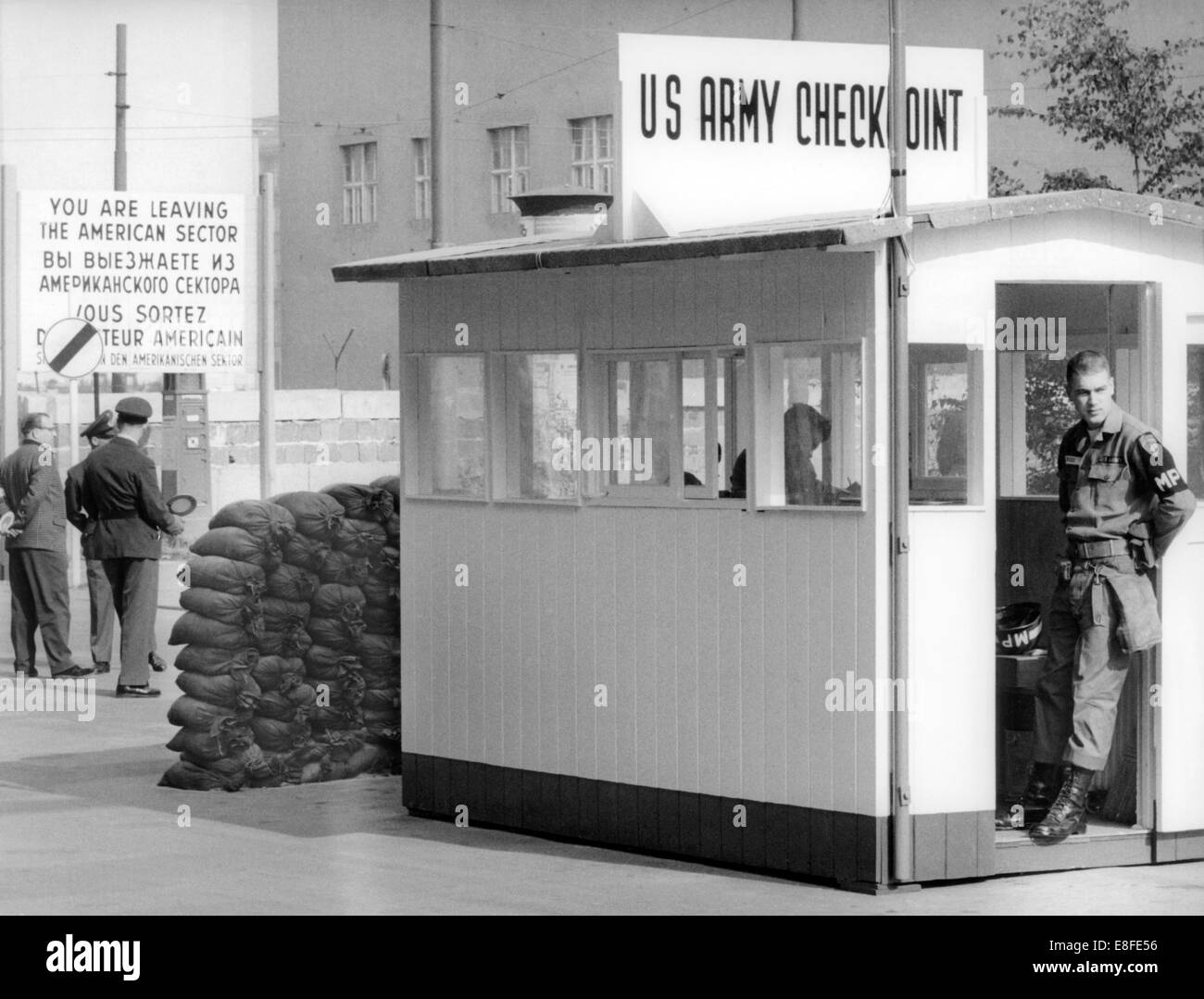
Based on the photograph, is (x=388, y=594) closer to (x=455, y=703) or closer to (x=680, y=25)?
(x=455, y=703)

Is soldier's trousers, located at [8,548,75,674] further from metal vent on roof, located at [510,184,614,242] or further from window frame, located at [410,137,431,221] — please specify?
window frame, located at [410,137,431,221]

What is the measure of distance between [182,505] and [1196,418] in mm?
→ 10848

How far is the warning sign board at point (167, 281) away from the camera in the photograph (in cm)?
2297

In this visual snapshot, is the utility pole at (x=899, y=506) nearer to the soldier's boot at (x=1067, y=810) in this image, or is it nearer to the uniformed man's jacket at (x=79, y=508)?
the soldier's boot at (x=1067, y=810)

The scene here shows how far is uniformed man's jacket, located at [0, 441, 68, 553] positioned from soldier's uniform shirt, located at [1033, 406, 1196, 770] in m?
10.3

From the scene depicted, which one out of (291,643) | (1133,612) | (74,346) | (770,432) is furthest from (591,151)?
(1133,612)

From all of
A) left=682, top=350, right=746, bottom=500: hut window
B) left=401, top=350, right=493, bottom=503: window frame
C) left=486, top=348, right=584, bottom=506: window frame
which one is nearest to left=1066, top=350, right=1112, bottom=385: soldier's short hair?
left=682, top=350, right=746, bottom=500: hut window

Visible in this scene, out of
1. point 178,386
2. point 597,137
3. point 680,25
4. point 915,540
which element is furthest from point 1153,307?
point 597,137

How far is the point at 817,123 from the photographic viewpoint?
1138 centimetres

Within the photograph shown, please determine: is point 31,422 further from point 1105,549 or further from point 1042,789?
point 1105,549

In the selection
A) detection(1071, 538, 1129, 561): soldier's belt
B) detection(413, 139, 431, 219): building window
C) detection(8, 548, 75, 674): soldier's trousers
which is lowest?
detection(8, 548, 75, 674): soldier's trousers

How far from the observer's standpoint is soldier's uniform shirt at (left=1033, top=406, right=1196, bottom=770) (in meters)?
10.1

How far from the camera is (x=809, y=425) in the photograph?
10203 millimetres

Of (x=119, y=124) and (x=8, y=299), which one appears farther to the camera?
(x=119, y=124)
